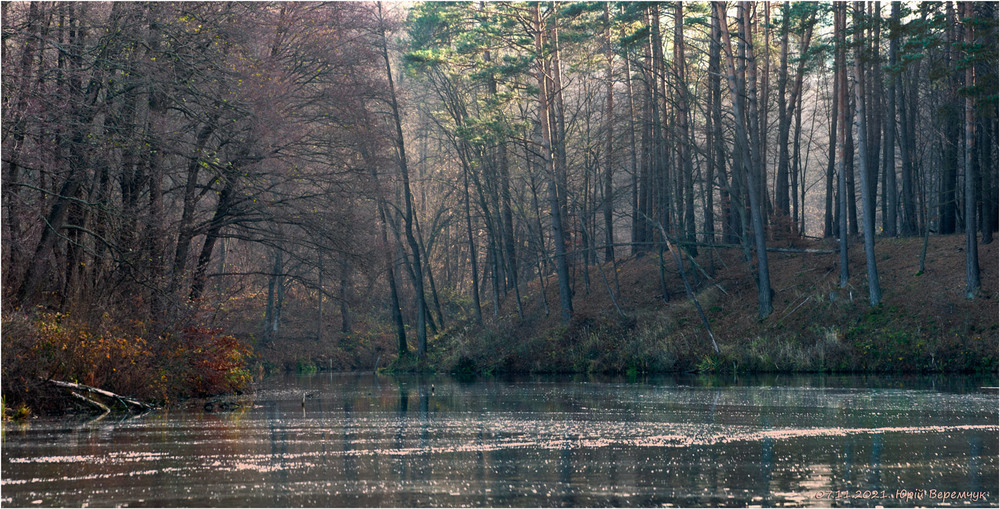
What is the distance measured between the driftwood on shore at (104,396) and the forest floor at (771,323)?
49.8 ft

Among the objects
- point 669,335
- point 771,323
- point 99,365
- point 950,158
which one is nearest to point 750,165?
point 771,323

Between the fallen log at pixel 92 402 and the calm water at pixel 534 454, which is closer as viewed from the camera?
the calm water at pixel 534 454

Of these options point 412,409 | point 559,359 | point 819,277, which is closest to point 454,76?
point 559,359

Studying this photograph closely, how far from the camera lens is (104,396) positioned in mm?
14906

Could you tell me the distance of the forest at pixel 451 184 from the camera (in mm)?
14938

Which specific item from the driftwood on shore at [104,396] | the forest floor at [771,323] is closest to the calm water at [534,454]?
the driftwood on shore at [104,396]

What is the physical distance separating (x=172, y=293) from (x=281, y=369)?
26363mm

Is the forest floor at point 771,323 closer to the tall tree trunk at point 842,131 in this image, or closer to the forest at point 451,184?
the forest at point 451,184

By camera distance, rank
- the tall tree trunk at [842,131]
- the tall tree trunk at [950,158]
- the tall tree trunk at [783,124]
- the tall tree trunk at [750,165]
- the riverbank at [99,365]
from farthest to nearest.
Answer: the tall tree trunk at [783,124]
the tall tree trunk at [750,165]
the tall tree trunk at [950,158]
the tall tree trunk at [842,131]
the riverbank at [99,365]

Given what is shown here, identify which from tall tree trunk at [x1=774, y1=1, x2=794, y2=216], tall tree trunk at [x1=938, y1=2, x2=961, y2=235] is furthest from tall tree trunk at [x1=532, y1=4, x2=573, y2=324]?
tall tree trunk at [x1=938, y1=2, x2=961, y2=235]

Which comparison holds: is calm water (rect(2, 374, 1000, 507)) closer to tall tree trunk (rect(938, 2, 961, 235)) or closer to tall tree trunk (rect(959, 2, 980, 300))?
tall tree trunk (rect(959, 2, 980, 300))

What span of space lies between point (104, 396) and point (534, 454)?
8940 millimetres

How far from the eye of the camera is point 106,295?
17.1m

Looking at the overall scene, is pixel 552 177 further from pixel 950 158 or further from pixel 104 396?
pixel 104 396
